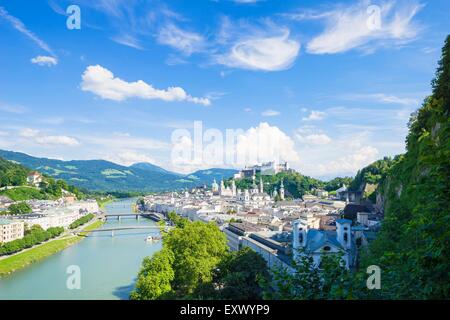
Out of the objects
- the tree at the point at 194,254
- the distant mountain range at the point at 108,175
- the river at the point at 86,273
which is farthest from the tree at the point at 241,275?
the distant mountain range at the point at 108,175

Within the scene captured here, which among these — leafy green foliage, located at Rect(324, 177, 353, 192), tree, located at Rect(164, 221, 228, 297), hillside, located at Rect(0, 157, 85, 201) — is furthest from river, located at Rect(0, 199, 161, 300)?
leafy green foliage, located at Rect(324, 177, 353, 192)

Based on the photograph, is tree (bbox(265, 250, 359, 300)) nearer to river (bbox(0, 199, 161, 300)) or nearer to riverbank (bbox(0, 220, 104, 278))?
river (bbox(0, 199, 161, 300))

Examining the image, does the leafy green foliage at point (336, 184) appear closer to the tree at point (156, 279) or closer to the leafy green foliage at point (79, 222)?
the leafy green foliage at point (79, 222)

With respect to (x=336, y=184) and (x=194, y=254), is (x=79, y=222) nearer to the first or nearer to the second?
(x=194, y=254)

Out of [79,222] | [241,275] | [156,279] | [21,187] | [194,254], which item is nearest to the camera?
[241,275]

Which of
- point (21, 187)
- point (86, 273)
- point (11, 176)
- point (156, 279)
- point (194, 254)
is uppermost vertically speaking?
point (11, 176)

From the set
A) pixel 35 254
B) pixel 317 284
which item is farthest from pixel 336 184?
pixel 317 284
